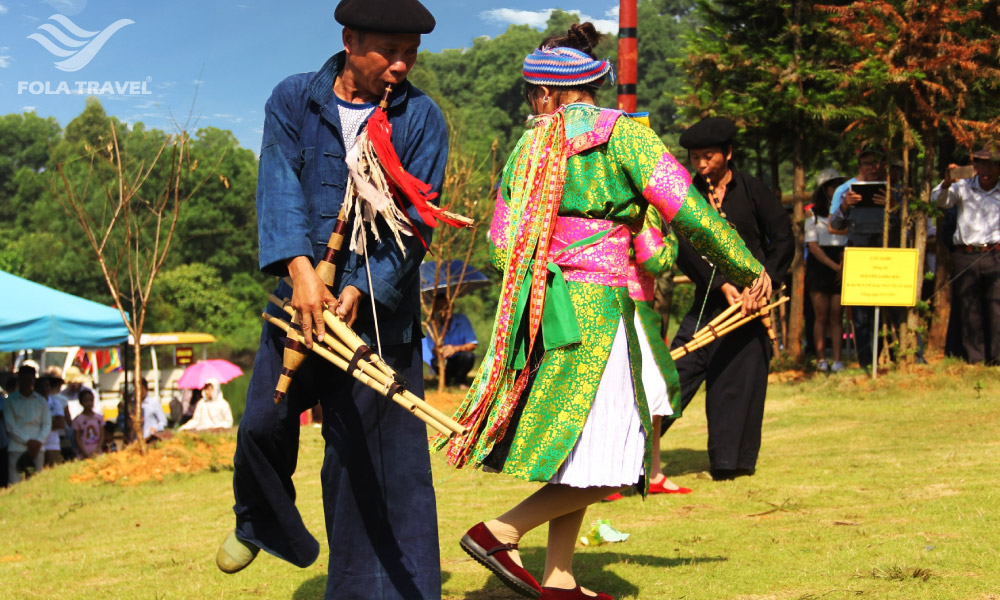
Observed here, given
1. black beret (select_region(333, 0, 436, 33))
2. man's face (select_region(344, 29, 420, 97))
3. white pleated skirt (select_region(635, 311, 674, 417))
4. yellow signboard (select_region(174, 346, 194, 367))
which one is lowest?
yellow signboard (select_region(174, 346, 194, 367))

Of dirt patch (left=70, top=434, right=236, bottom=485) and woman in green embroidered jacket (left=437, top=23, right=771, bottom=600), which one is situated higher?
woman in green embroidered jacket (left=437, top=23, right=771, bottom=600)

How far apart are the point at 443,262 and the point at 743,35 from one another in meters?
6.30

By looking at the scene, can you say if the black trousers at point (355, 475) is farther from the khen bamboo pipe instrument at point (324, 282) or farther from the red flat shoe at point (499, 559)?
the red flat shoe at point (499, 559)

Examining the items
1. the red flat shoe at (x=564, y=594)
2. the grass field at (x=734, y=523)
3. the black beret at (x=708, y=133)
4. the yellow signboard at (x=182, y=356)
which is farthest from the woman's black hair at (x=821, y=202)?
the yellow signboard at (x=182, y=356)

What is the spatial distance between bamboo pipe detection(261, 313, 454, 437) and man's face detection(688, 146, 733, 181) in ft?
13.0

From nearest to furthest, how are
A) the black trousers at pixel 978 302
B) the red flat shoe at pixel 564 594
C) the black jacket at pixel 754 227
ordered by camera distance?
1. the red flat shoe at pixel 564 594
2. the black jacket at pixel 754 227
3. the black trousers at pixel 978 302

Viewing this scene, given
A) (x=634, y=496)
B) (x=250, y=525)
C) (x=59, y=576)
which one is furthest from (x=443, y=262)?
(x=250, y=525)

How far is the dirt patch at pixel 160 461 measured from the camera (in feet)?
33.3

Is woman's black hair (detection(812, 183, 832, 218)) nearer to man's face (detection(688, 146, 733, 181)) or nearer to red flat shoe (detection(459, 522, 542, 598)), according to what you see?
man's face (detection(688, 146, 733, 181))

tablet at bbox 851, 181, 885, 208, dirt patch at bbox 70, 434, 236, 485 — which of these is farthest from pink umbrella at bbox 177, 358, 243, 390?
tablet at bbox 851, 181, 885, 208

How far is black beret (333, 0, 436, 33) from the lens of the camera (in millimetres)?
3643

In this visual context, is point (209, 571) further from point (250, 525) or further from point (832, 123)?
point (832, 123)

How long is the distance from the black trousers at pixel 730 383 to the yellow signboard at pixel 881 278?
3682 mm

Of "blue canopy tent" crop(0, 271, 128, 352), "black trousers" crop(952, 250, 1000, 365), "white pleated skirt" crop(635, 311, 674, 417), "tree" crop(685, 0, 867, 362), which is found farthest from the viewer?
"tree" crop(685, 0, 867, 362)
